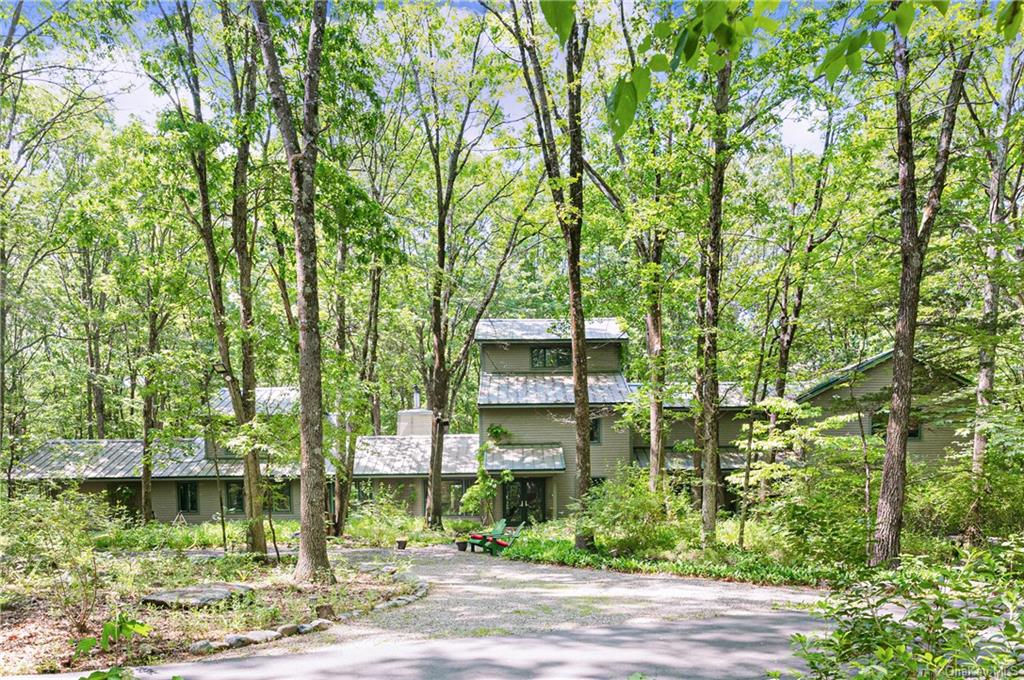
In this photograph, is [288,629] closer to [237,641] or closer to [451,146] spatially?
[237,641]

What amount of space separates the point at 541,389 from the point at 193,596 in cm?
1621

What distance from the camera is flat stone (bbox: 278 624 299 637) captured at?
6736 millimetres

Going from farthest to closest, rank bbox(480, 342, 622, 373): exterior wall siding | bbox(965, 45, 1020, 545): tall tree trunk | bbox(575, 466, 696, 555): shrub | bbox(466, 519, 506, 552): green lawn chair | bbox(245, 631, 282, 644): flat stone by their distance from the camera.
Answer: bbox(480, 342, 622, 373): exterior wall siding
bbox(466, 519, 506, 552): green lawn chair
bbox(575, 466, 696, 555): shrub
bbox(965, 45, 1020, 545): tall tree trunk
bbox(245, 631, 282, 644): flat stone

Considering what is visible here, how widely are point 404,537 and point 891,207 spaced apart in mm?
14900

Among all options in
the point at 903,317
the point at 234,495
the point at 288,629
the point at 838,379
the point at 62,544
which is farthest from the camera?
the point at 234,495

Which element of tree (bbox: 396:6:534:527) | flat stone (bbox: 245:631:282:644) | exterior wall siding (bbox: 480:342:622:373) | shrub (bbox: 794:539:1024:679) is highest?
tree (bbox: 396:6:534:527)

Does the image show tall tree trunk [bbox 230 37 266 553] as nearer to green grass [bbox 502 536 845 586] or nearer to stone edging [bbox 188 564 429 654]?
stone edging [bbox 188 564 429 654]

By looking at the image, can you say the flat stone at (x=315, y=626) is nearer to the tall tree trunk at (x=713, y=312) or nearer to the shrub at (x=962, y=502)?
the tall tree trunk at (x=713, y=312)

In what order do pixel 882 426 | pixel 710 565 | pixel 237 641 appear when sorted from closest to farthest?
pixel 237 641 → pixel 710 565 → pixel 882 426

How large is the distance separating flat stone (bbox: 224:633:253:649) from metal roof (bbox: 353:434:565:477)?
41.5ft

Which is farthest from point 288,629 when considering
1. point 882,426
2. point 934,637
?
point 882,426

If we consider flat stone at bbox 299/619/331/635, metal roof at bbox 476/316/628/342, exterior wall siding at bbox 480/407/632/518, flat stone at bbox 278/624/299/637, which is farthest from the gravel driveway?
metal roof at bbox 476/316/628/342

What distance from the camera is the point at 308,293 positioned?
9.66m

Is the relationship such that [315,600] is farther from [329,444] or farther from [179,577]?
[329,444]
